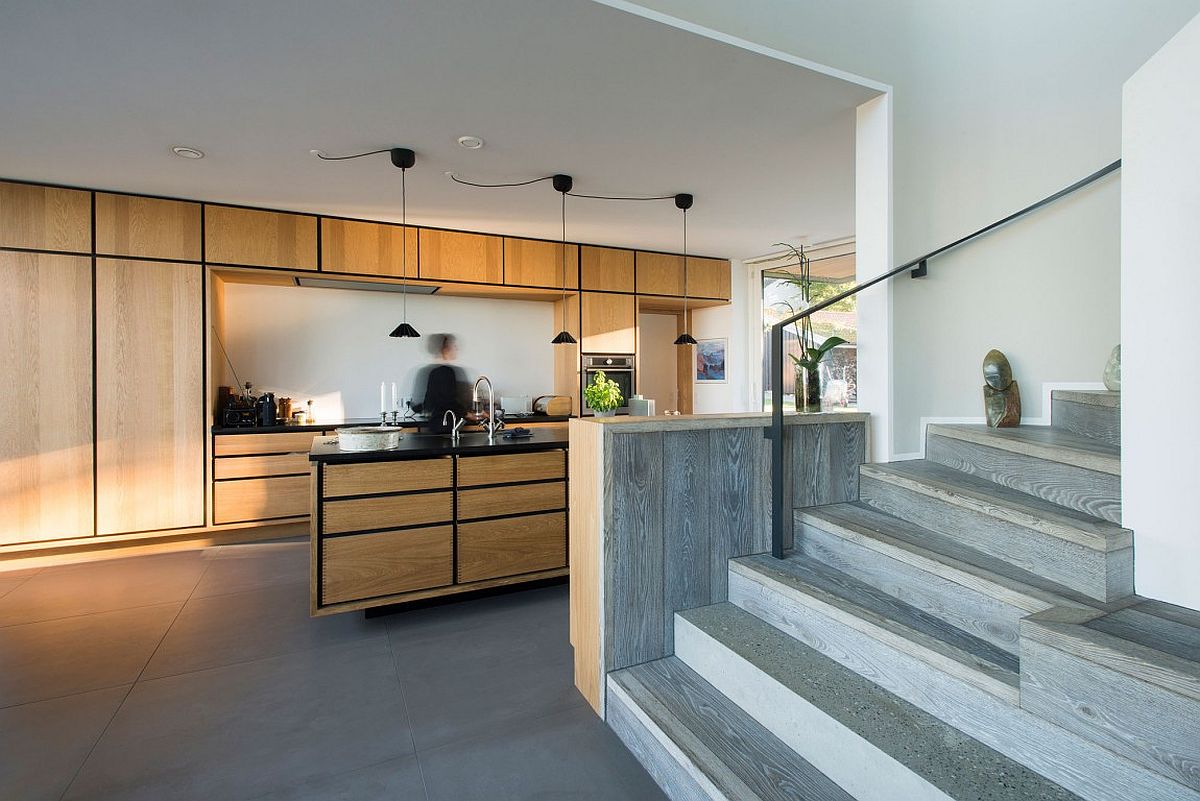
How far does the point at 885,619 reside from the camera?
5.58 feet

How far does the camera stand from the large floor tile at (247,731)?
73.4 inches

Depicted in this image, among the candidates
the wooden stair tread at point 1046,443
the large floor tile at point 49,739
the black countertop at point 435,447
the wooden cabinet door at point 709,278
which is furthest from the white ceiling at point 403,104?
the large floor tile at point 49,739

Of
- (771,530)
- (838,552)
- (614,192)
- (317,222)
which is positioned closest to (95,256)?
(317,222)

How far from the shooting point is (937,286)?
2727mm

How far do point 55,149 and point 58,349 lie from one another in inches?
57.2

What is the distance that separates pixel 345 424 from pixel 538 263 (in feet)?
7.93

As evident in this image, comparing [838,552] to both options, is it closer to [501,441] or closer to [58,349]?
[501,441]

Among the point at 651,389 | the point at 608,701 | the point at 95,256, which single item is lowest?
the point at 608,701

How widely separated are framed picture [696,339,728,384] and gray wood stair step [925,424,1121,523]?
4.40 m

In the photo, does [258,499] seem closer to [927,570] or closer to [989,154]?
[927,570]

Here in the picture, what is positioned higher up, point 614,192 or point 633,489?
point 614,192

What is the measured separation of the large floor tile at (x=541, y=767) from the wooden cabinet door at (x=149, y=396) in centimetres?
366

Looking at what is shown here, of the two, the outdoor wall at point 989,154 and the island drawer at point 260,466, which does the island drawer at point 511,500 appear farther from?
the island drawer at point 260,466

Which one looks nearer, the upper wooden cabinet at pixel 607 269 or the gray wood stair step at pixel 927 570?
the gray wood stair step at pixel 927 570
